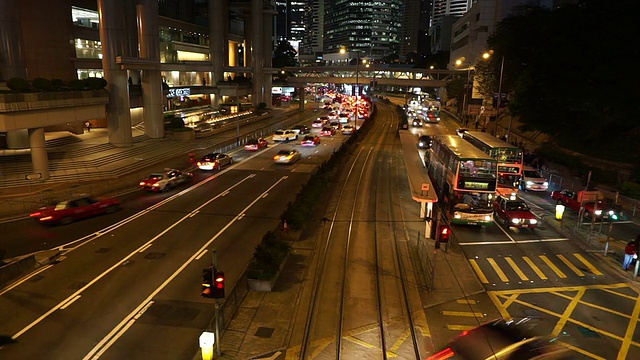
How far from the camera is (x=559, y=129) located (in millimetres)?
47562

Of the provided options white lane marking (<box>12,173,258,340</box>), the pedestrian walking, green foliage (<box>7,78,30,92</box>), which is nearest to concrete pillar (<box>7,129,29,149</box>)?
green foliage (<box>7,78,30,92</box>)

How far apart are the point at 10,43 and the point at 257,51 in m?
56.8

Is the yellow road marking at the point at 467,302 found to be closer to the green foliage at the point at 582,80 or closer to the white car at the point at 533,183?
the white car at the point at 533,183

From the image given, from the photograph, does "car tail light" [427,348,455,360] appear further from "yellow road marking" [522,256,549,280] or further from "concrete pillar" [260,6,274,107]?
"concrete pillar" [260,6,274,107]

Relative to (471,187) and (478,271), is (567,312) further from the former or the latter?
(471,187)

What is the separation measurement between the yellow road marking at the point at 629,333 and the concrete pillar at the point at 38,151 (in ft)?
115

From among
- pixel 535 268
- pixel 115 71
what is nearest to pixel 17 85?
pixel 115 71

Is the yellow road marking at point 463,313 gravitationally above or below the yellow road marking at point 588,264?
above

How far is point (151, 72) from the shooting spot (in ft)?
162

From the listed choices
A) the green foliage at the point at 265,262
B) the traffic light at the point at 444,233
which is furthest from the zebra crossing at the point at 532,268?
the green foliage at the point at 265,262

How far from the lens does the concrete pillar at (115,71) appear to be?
138ft

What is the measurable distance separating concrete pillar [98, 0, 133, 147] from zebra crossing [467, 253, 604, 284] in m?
35.7

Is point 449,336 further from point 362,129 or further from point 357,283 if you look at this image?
point 362,129

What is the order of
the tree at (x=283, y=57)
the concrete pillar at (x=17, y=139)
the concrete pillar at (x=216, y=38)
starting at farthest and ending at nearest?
1. the tree at (x=283, y=57)
2. the concrete pillar at (x=216, y=38)
3. the concrete pillar at (x=17, y=139)
